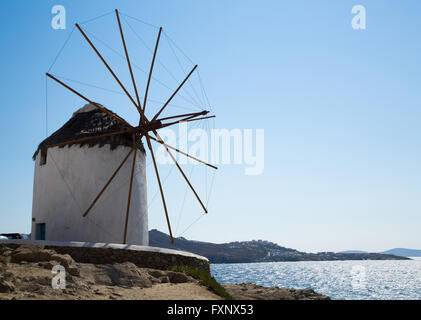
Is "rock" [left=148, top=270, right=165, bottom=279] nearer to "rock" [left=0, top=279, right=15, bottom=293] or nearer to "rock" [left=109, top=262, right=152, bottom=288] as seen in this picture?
"rock" [left=109, top=262, right=152, bottom=288]

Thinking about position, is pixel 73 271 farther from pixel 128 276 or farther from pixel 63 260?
pixel 128 276

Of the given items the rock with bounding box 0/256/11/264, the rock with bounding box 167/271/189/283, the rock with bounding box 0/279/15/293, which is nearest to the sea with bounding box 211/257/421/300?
the rock with bounding box 167/271/189/283

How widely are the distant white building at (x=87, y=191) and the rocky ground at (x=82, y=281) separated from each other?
16.1 feet

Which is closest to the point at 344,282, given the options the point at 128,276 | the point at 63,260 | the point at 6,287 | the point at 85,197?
the point at 85,197

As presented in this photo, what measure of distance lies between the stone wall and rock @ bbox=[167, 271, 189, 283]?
4.75 ft

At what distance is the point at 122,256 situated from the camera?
13422 millimetres

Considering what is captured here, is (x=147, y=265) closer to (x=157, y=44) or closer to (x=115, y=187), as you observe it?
(x=115, y=187)

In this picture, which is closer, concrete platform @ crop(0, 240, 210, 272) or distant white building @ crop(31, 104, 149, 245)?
concrete platform @ crop(0, 240, 210, 272)

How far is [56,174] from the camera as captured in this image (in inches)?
699

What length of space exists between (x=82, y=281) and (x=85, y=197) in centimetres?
764

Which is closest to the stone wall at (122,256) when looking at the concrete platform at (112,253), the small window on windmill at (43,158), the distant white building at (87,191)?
the concrete platform at (112,253)

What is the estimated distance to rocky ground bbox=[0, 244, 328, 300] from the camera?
8.55 metres
